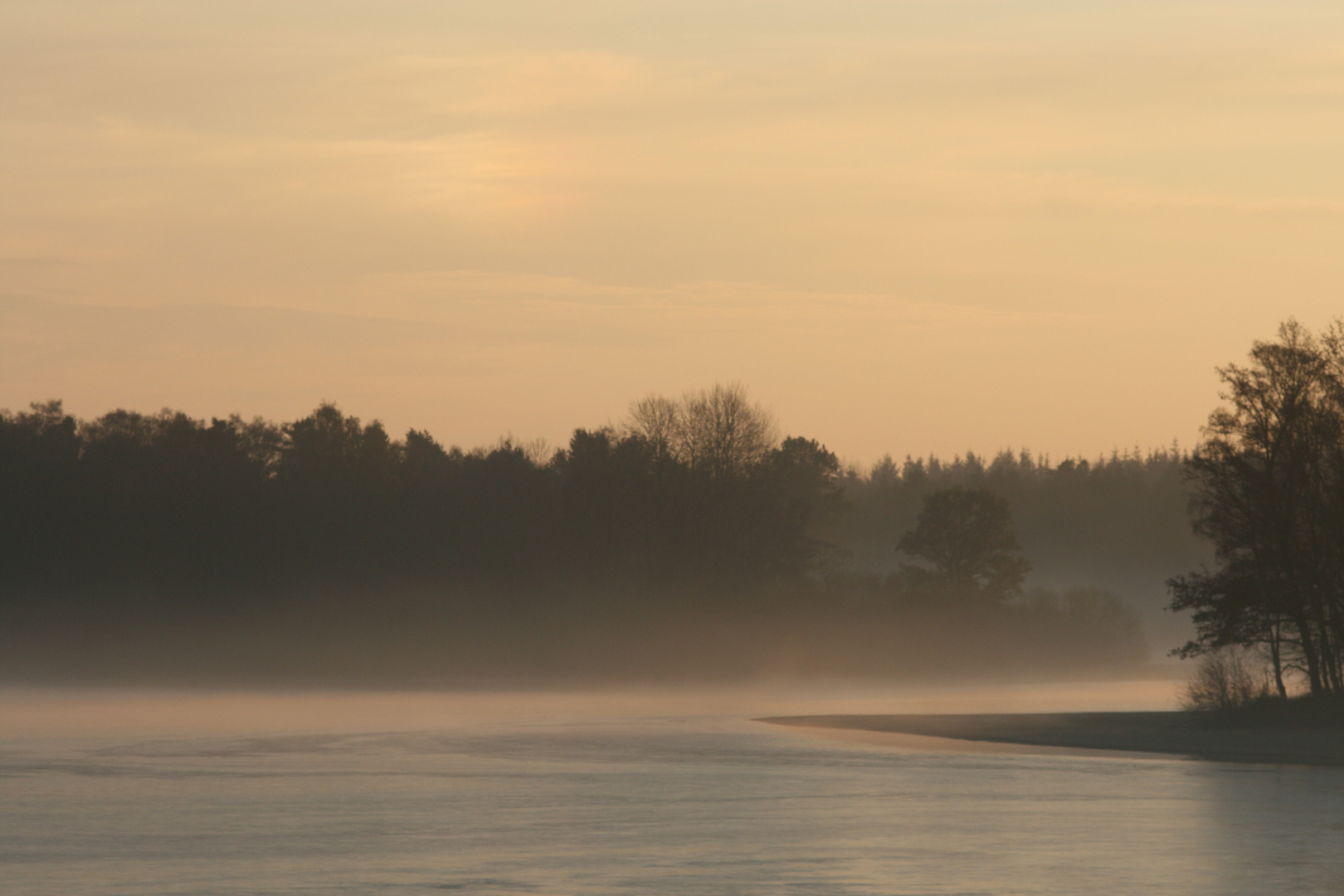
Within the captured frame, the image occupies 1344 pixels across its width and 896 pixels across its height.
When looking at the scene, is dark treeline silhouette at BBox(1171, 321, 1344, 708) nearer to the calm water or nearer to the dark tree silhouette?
the calm water

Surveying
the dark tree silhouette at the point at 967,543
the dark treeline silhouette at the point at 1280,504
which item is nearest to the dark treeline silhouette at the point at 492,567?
the dark tree silhouette at the point at 967,543

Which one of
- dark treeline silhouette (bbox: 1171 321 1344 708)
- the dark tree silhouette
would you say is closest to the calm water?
dark treeline silhouette (bbox: 1171 321 1344 708)

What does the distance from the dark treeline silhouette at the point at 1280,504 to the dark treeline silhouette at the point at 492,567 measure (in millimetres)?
39677

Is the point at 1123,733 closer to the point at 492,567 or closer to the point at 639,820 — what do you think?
the point at 639,820

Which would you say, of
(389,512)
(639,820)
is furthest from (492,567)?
(639,820)

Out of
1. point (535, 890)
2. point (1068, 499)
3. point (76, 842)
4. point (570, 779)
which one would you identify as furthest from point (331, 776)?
point (1068, 499)

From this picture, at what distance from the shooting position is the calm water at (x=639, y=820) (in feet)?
63.2

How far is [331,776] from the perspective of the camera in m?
31.9

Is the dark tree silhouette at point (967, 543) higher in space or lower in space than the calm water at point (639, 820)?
higher

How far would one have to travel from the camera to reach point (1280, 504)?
42.6 m

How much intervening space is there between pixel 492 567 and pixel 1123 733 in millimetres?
48639

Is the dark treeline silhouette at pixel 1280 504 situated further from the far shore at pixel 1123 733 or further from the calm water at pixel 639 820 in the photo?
the calm water at pixel 639 820

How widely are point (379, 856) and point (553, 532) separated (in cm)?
6613

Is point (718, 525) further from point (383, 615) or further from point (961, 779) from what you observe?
point (961, 779)
